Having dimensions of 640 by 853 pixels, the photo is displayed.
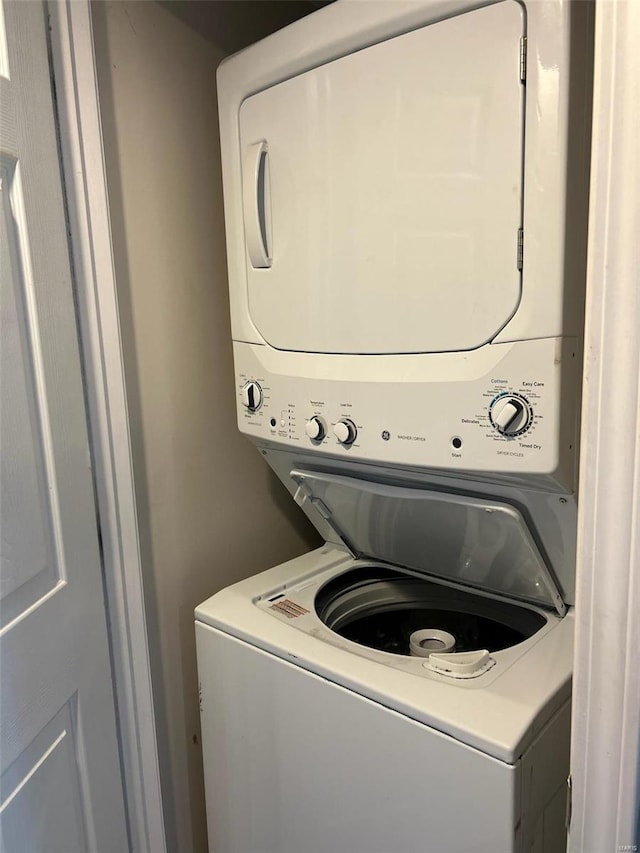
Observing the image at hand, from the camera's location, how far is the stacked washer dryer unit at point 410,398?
100 cm

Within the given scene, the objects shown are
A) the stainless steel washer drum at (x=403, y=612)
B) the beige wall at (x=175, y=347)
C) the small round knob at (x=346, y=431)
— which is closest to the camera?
the small round knob at (x=346, y=431)

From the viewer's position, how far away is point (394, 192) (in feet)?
3.75

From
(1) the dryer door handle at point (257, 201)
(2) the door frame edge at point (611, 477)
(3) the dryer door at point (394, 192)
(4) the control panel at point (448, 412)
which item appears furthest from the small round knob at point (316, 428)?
(2) the door frame edge at point (611, 477)

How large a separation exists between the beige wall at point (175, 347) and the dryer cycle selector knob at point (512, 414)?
822 millimetres

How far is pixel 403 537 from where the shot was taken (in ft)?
4.94

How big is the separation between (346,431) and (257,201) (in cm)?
52

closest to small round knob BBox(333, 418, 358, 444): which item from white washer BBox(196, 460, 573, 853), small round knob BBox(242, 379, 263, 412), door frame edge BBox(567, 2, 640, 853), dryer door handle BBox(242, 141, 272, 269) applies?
white washer BBox(196, 460, 573, 853)

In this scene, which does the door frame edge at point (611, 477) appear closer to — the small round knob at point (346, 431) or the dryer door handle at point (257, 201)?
the small round knob at point (346, 431)

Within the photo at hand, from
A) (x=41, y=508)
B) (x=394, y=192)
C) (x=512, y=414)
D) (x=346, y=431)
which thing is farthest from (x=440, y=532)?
(x=41, y=508)

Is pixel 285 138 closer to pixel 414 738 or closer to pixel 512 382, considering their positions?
pixel 512 382

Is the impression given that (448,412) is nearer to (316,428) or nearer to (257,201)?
(316,428)

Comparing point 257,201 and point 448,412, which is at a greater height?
point 257,201

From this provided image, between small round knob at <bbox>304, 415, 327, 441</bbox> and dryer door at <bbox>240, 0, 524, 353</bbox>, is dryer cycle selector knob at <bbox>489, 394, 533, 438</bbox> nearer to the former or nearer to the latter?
dryer door at <bbox>240, 0, 524, 353</bbox>

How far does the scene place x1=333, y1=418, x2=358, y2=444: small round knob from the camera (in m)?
1.27
